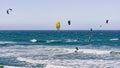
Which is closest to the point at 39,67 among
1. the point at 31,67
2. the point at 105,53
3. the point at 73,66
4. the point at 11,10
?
the point at 31,67

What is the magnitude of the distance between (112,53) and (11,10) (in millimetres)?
27505

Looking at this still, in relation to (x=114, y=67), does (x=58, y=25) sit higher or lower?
higher

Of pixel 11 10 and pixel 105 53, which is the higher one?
pixel 11 10

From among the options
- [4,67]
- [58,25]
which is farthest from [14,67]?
[58,25]

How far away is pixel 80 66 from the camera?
2983 centimetres

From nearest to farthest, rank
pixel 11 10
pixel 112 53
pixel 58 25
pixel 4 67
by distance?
1. pixel 58 25
2. pixel 11 10
3. pixel 4 67
4. pixel 112 53

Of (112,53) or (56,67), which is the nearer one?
(56,67)

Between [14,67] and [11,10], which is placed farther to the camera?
[14,67]

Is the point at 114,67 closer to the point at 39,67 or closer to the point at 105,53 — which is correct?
the point at 39,67

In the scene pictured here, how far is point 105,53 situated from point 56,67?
16.5 metres

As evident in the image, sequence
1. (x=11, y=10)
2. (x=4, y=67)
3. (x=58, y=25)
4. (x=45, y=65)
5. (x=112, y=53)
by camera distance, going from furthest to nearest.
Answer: (x=112, y=53), (x=45, y=65), (x=4, y=67), (x=11, y=10), (x=58, y=25)

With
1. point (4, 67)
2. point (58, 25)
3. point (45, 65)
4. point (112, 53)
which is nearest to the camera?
point (58, 25)

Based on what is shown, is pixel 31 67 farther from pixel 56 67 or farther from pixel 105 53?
pixel 105 53

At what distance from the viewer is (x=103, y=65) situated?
30375mm
